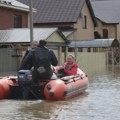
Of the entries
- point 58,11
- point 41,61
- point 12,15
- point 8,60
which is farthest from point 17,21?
point 41,61

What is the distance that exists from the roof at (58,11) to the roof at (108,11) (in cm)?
1000

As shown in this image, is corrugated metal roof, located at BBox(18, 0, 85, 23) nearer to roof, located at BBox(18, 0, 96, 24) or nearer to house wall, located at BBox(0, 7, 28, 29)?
roof, located at BBox(18, 0, 96, 24)

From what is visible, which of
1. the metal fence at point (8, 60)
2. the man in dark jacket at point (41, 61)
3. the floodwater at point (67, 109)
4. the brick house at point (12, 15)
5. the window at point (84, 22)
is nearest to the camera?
the floodwater at point (67, 109)

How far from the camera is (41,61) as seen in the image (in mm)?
14961

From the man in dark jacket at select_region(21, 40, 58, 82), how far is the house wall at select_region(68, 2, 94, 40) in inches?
1378

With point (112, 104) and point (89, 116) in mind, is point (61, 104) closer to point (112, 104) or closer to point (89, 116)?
point (112, 104)

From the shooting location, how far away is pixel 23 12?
1578 inches

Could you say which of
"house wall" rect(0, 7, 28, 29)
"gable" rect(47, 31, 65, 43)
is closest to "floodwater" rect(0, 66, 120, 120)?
"gable" rect(47, 31, 65, 43)

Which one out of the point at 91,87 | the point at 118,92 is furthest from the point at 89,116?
the point at 91,87

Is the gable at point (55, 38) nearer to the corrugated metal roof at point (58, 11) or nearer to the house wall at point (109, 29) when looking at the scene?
the corrugated metal roof at point (58, 11)

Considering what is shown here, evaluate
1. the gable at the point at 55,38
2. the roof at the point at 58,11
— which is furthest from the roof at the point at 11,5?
the roof at the point at 58,11

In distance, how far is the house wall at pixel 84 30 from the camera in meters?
51.5

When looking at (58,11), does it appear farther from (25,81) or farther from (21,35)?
(25,81)

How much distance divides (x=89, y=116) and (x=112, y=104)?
2436 mm
